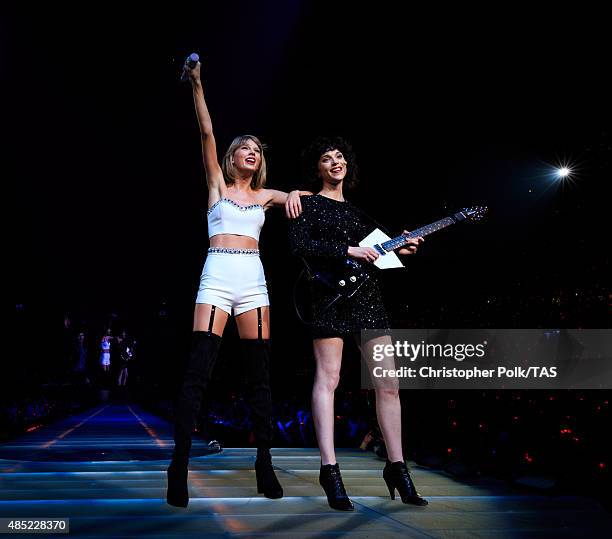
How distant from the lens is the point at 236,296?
301 centimetres

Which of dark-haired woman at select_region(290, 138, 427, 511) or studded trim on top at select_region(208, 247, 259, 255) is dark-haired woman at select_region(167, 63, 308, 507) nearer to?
studded trim on top at select_region(208, 247, 259, 255)

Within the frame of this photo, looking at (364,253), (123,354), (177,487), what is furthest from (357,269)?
(123,354)

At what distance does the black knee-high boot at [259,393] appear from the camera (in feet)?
9.80

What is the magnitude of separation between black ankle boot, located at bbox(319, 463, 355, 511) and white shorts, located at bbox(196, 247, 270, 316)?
0.85 metres

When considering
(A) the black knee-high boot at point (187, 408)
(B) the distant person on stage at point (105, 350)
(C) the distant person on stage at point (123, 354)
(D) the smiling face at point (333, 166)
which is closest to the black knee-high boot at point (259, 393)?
(A) the black knee-high boot at point (187, 408)

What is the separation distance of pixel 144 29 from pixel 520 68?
4563 mm

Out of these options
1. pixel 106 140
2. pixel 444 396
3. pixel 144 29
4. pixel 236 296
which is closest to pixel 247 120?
pixel 144 29

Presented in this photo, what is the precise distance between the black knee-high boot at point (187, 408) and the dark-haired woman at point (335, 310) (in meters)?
0.55

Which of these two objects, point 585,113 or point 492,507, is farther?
point 585,113

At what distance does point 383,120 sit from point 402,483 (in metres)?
4.57

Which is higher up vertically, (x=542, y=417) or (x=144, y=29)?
(x=144, y=29)

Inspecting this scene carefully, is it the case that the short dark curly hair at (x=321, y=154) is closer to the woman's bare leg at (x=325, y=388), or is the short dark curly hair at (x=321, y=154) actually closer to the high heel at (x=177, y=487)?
the woman's bare leg at (x=325, y=388)

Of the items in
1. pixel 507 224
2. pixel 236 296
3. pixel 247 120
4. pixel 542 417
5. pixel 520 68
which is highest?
pixel 247 120

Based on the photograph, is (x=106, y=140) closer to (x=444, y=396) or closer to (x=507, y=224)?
(x=507, y=224)
